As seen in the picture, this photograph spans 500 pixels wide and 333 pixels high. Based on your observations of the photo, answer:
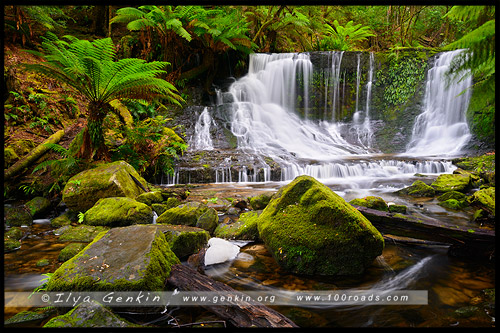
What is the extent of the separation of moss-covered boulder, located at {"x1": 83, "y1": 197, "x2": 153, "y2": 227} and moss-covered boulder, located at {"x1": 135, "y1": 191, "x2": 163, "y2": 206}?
0.52m

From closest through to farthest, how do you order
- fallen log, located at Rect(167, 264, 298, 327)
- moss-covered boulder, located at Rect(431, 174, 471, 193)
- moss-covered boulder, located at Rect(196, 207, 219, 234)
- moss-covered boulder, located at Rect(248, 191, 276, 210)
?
fallen log, located at Rect(167, 264, 298, 327)
moss-covered boulder, located at Rect(196, 207, 219, 234)
moss-covered boulder, located at Rect(248, 191, 276, 210)
moss-covered boulder, located at Rect(431, 174, 471, 193)

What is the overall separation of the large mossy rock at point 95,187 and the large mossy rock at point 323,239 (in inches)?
114

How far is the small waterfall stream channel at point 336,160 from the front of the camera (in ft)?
7.20

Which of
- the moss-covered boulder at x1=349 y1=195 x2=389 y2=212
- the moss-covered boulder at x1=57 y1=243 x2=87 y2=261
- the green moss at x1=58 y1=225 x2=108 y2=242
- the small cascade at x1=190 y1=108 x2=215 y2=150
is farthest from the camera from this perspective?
the small cascade at x1=190 y1=108 x2=215 y2=150

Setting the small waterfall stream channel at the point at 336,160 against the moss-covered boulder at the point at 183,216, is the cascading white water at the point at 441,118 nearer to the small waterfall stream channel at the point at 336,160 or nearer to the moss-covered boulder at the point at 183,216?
the small waterfall stream channel at the point at 336,160

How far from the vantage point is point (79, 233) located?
3.41 meters

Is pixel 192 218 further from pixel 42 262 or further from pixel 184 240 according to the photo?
pixel 42 262

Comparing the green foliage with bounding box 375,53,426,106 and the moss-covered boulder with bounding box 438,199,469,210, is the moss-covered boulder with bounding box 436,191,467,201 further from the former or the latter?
the green foliage with bounding box 375,53,426,106

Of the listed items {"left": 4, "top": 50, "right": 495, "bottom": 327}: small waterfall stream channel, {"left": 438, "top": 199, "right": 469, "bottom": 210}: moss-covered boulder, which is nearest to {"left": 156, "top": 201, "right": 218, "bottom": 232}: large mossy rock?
{"left": 4, "top": 50, "right": 495, "bottom": 327}: small waterfall stream channel

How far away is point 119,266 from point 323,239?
5.89ft

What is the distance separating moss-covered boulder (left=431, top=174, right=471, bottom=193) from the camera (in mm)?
5551

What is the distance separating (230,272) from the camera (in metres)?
2.66

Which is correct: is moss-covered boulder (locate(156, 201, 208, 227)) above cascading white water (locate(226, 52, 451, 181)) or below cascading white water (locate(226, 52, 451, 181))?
below

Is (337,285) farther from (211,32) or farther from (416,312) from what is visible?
(211,32)
